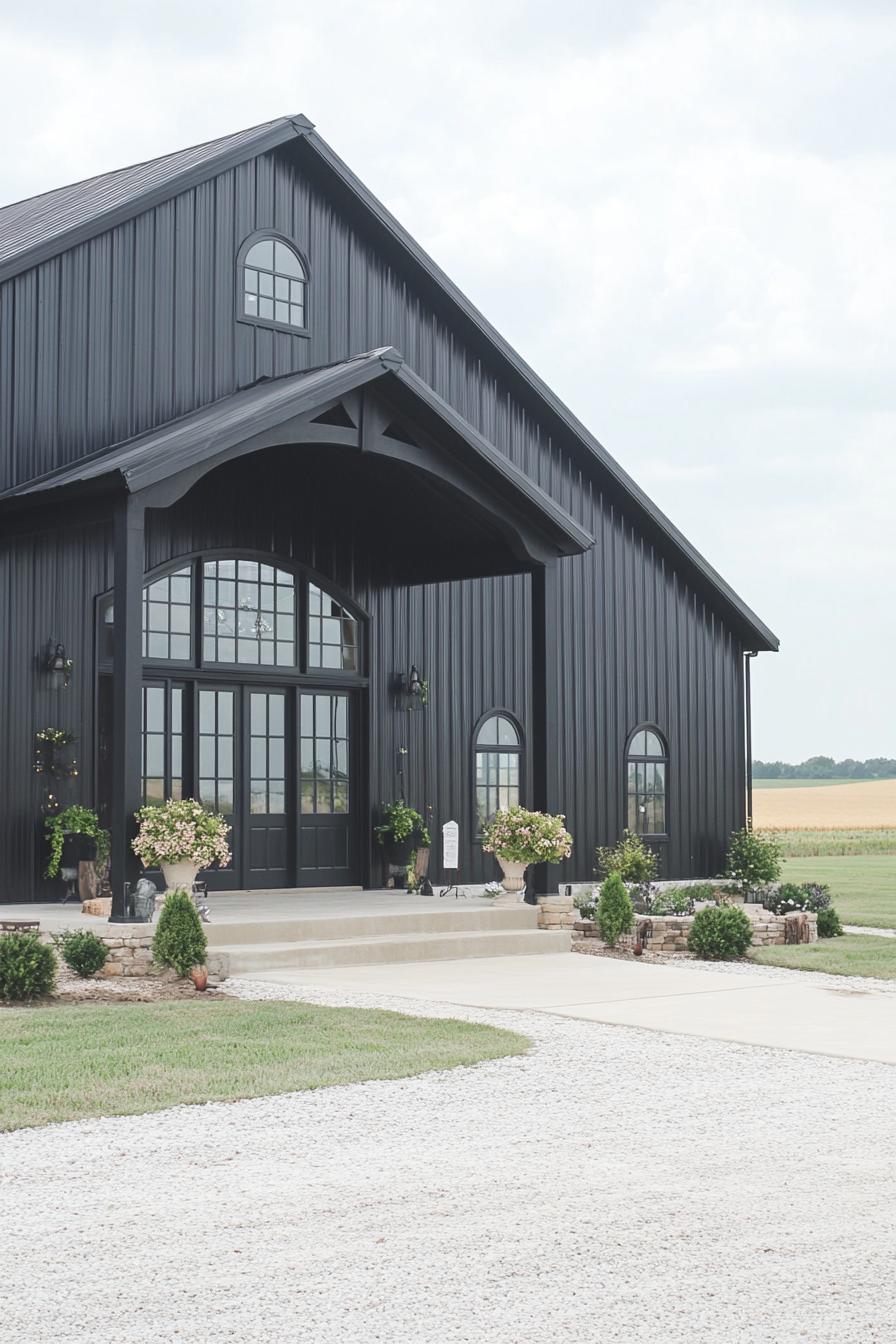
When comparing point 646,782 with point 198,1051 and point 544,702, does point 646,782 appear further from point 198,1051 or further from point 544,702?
point 198,1051

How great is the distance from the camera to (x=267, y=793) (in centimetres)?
1827

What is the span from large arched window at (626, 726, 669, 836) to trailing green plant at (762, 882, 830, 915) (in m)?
3.82

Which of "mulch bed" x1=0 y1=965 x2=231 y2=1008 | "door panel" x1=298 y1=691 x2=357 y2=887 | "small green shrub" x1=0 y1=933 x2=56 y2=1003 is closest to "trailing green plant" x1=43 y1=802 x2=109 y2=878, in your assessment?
"mulch bed" x1=0 y1=965 x2=231 y2=1008

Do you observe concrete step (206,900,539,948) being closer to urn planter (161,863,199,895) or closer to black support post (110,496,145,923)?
urn planter (161,863,199,895)

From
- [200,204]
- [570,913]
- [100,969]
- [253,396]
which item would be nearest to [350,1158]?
[100,969]

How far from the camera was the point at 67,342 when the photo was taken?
656 inches

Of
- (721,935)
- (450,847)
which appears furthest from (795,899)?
(450,847)

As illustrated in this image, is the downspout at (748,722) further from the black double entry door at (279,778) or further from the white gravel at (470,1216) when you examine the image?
the white gravel at (470,1216)

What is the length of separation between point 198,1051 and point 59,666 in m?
7.55

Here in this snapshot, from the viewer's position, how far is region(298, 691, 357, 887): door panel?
18516mm

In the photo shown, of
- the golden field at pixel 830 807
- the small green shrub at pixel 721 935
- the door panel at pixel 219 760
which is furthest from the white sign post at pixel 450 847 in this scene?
the golden field at pixel 830 807

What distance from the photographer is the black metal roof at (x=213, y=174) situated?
55.3ft

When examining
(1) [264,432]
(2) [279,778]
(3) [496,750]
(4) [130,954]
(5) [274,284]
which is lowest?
(4) [130,954]

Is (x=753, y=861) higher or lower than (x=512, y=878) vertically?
lower
